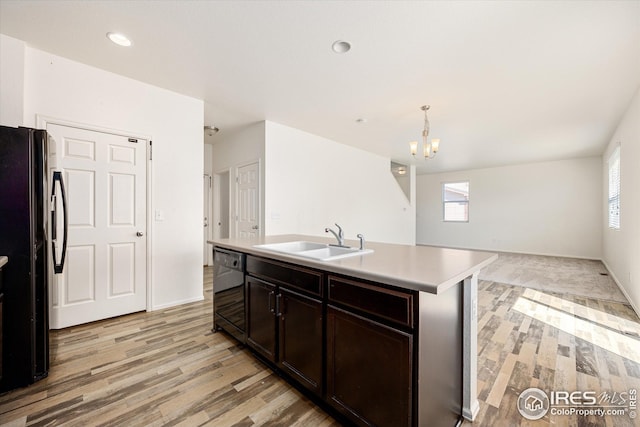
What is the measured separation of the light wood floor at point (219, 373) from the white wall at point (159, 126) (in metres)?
0.59

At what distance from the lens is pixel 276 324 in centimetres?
185

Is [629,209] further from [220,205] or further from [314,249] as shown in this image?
[220,205]

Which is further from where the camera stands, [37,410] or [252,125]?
[252,125]

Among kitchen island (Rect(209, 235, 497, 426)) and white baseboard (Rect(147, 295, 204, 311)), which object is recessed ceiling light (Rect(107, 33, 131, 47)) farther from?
white baseboard (Rect(147, 295, 204, 311))

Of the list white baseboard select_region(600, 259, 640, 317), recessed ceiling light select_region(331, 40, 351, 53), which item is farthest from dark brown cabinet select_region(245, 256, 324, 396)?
white baseboard select_region(600, 259, 640, 317)

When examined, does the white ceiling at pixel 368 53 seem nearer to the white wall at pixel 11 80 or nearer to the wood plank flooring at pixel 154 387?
the white wall at pixel 11 80

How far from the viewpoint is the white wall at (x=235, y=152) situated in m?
4.34

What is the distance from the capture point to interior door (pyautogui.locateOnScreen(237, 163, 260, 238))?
4.35 meters

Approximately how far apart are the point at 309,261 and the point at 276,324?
1.99 feet

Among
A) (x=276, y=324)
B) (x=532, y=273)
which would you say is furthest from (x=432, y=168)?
(x=276, y=324)

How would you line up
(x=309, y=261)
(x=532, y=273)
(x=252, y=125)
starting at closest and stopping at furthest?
(x=309, y=261)
(x=252, y=125)
(x=532, y=273)

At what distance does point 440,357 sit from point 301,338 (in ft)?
2.59

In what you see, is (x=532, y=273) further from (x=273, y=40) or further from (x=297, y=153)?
(x=273, y=40)

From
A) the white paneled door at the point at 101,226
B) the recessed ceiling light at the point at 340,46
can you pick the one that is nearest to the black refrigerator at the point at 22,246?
the white paneled door at the point at 101,226
